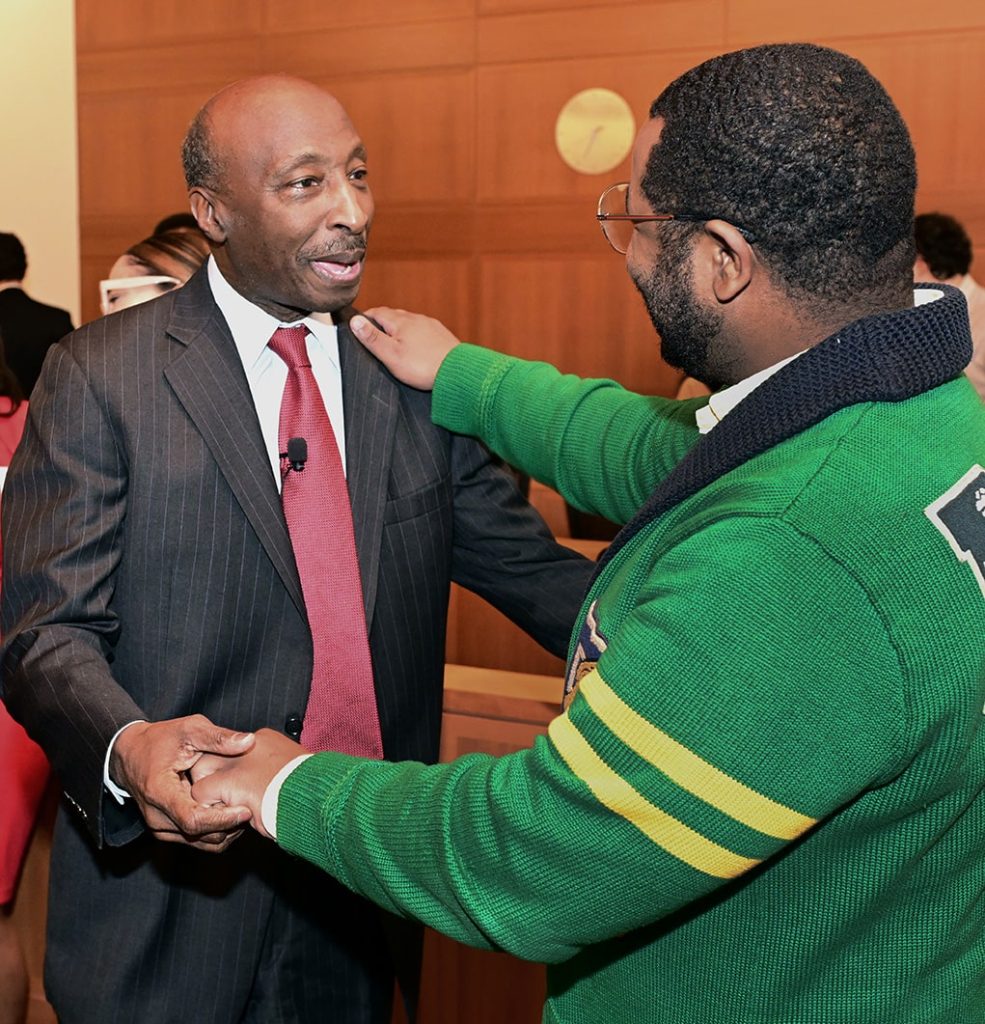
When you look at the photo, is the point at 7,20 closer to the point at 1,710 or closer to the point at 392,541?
the point at 1,710

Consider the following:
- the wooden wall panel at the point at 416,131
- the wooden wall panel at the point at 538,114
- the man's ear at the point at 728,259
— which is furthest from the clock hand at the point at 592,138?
the man's ear at the point at 728,259

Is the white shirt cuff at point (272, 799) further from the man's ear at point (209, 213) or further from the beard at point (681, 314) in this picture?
the man's ear at point (209, 213)

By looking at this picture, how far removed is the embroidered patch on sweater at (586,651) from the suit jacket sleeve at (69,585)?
1.99 feet

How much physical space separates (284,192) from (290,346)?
0.22 meters

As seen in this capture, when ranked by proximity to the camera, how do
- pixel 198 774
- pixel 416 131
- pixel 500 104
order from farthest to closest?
pixel 416 131, pixel 500 104, pixel 198 774

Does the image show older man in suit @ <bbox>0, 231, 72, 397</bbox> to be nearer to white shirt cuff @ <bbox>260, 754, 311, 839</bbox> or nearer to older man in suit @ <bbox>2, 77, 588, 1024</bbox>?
older man in suit @ <bbox>2, 77, 588, 1024</bbox>

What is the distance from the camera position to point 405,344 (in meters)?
1.96

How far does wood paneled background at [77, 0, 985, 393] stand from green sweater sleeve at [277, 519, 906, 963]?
5050 millimetres

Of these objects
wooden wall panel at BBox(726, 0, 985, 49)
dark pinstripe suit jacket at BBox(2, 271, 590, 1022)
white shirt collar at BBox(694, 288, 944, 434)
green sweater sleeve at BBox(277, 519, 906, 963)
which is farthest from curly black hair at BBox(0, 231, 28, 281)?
green sweater sleeve at BBox(277, 519, 906, 963)

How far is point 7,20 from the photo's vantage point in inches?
291

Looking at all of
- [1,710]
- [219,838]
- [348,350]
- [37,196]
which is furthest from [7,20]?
[219,838]

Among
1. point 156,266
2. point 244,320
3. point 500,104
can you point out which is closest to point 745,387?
point 244,320

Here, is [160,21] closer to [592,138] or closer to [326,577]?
[592,138]

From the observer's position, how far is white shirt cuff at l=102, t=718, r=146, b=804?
5.15 ft
